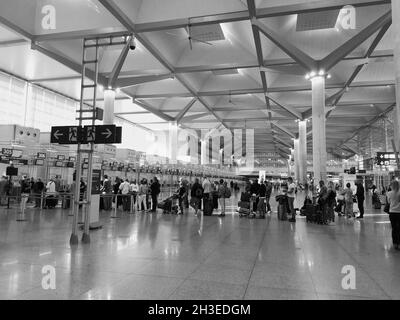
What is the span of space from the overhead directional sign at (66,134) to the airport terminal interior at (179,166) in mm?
26

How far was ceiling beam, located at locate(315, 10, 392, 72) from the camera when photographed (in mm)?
16594

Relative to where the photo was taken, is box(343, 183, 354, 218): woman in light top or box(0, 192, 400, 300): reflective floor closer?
box(0, 192, 400, 300): reflective floor

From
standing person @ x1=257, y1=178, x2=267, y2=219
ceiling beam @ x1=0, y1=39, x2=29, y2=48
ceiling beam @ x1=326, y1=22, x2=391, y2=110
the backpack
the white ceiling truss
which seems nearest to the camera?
standing person @ x1=257, y1=178, x2=267, y2=219

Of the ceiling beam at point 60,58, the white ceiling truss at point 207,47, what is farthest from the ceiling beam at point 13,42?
the ceiling beam at point 60,58

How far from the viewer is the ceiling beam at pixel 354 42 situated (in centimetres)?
1659

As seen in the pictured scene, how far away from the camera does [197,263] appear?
5.77m

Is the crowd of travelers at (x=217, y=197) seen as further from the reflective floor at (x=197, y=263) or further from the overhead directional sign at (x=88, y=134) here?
the overhead directional sign at (x=88, y=134)

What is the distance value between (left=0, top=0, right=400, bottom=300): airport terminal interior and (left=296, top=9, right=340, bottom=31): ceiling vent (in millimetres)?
88

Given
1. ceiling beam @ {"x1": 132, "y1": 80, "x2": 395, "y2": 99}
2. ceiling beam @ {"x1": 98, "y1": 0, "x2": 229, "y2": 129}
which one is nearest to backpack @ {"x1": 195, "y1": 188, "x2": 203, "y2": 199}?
ceiling beam @ {"x1": 98, "y1": 0, "x2": 229, "y2": 129}

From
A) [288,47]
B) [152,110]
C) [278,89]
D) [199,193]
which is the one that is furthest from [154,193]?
[152,110]

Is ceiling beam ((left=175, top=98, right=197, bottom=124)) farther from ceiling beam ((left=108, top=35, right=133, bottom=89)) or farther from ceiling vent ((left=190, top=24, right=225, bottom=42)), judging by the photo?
ceiling beam ((left=108, top=35, right=133, bottom=89))

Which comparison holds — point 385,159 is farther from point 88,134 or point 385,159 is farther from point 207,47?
point 88,134

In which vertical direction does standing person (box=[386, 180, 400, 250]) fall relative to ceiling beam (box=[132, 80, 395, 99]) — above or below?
below

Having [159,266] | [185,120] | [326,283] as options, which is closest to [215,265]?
[159,266]
